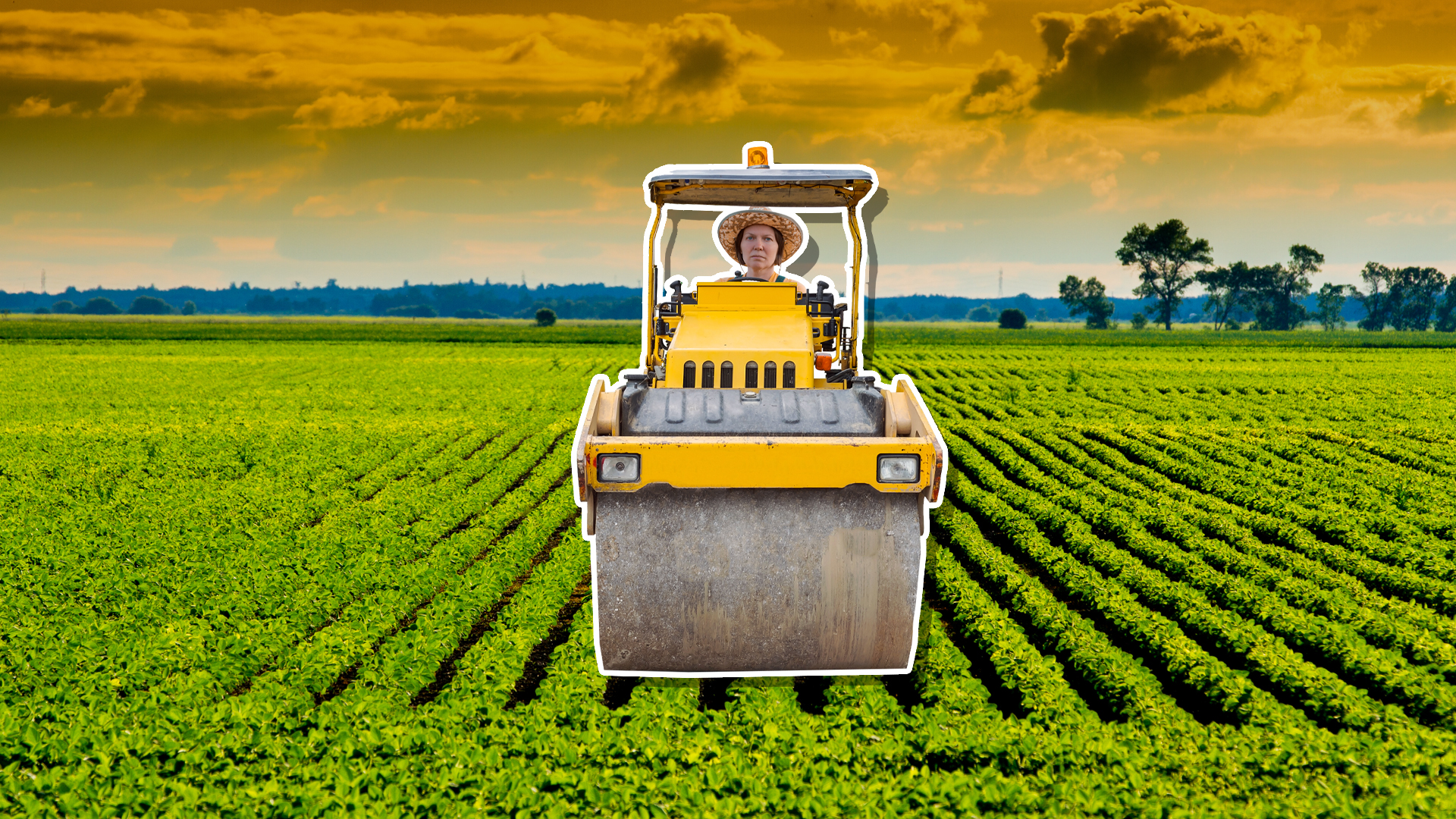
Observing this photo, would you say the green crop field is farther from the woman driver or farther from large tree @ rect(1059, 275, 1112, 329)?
large tree @ rect(1059, 275, 1112, 329)

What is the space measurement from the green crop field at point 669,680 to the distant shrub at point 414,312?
5534 inches

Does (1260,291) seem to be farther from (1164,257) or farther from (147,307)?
(147,307)

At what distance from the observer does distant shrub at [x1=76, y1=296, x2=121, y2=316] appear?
15238 centimetres

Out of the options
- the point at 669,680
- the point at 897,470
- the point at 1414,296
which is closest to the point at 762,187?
the point at 897,470

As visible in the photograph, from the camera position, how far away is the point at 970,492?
419 inches

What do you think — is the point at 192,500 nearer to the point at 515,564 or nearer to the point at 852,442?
the point at 515,564

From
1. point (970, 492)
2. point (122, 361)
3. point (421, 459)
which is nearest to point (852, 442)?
point (970, 492)

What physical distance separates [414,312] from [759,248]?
15307 cm

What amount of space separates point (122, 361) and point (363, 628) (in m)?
32.1

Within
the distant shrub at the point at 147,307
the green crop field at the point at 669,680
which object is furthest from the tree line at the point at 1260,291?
the distant shrub at the point at 147,307

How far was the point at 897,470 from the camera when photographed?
4.70m

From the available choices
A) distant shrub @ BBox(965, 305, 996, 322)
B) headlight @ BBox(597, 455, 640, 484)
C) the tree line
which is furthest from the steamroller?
distant shrub @ BBox(965, 305, 996, 322)

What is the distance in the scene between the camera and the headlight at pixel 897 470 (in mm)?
4684

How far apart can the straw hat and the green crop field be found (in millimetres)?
3057
